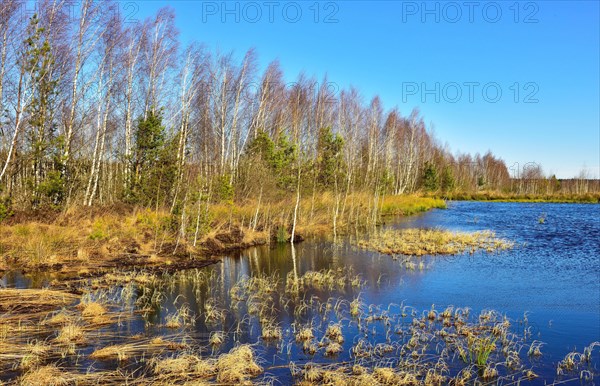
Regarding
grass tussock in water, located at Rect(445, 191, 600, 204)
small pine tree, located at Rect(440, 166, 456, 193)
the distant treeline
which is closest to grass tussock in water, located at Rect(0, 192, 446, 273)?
the distant treeline

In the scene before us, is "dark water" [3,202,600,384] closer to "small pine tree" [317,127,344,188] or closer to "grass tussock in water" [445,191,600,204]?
"small pine tree" [317,127,344,188]

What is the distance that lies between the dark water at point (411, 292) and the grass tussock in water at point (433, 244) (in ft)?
2.98

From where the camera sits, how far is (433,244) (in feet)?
64.5

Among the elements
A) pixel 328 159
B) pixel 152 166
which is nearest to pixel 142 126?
pixel 152 166

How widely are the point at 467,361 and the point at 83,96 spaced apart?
865 inches

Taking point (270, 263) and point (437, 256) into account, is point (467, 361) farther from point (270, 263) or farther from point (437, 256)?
point (437, 256)

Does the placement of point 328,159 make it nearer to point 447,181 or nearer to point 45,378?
point 45,378

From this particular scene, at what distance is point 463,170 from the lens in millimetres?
86688

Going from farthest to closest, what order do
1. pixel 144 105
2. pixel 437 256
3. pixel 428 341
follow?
pixel 144 105
pixel 437 256
pixel 428 341

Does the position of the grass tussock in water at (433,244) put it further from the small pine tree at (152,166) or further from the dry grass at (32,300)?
the dry grass at (32,300)

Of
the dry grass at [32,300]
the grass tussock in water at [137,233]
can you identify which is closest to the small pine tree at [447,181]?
the grass tussock in water at [137,233]

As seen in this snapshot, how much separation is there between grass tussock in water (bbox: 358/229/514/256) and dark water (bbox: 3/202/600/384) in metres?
0.91

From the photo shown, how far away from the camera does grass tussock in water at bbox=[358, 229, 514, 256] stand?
18519 mm

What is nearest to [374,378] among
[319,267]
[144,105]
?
[319,267]
